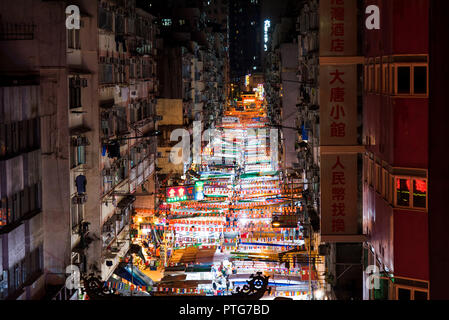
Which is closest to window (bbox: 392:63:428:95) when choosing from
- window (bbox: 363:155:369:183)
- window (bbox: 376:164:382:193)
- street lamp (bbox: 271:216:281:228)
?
window (bbox: 376:164:382:193)

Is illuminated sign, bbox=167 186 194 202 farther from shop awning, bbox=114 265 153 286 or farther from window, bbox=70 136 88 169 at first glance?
window, bbox=70 136 88 169

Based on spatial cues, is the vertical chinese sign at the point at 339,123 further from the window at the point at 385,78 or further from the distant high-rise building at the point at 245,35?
the distant high-rise building at the point at 245,35

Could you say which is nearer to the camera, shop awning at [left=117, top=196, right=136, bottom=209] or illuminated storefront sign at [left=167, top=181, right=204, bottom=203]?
shop awning at [left=117, top=196, right=136, bottom=209]

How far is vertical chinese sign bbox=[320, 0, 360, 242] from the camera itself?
15586 mm

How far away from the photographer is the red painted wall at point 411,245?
11.8 m

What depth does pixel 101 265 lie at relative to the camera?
863 inches

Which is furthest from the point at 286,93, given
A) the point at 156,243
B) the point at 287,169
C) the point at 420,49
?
the point at 420,49

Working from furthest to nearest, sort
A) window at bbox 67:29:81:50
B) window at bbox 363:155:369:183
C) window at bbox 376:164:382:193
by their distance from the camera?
1. window at bbox 67:29:81:50
2. window at bbox 363:155:369:183
3. window at bbox 376:164:382:193

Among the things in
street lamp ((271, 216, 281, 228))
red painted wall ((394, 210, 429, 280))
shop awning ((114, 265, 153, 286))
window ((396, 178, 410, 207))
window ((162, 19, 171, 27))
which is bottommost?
shop awning ((114, 265, 153, 286))

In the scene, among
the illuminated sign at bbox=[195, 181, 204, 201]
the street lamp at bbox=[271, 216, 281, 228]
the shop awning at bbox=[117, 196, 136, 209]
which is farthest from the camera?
the illuminated sign at bbox=[195, 181, 204, 201]

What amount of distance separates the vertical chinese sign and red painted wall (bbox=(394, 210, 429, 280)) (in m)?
3.43

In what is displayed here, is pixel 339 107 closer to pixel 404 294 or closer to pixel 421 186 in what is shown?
pixel 421 186

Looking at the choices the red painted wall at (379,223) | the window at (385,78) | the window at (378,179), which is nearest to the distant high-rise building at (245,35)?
the red painted wall at (379,223)
